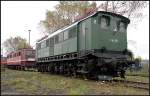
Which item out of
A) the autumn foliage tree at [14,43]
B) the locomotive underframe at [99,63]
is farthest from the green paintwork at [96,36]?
the autumn foliage tree at [14,43]

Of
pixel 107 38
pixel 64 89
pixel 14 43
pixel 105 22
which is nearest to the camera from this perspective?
pixel 64 89

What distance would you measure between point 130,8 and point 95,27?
60.9ft

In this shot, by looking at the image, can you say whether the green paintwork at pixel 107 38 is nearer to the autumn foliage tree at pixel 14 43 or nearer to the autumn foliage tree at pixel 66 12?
the autumn foliage tree at pixel 66 12

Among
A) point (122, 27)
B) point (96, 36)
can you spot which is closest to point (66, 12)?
point (122, 27)

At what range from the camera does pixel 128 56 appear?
19562 mm

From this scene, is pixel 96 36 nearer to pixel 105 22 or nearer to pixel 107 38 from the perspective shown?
pixel 107 38

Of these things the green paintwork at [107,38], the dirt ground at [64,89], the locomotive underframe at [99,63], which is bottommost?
the dirt ground at [64,89]

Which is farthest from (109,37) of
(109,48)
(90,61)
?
(90,61)

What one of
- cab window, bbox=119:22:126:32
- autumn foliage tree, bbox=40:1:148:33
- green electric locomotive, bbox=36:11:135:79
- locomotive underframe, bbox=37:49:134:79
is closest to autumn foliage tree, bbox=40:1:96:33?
autumn foliage tree, bbox=40:1:148:33

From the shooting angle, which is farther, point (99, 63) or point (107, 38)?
point (107, 38)

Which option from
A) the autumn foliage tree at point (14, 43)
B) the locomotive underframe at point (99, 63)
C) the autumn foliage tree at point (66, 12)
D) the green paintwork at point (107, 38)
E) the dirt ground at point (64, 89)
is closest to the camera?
the dirt ground at point (64, 89)

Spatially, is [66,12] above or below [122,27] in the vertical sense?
above

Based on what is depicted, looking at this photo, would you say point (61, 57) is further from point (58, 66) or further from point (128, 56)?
point (128, 56)

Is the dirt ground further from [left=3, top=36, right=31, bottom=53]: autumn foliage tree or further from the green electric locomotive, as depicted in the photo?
[left=3, top=36, right=31, bottom=53]: autumn foliage tree
